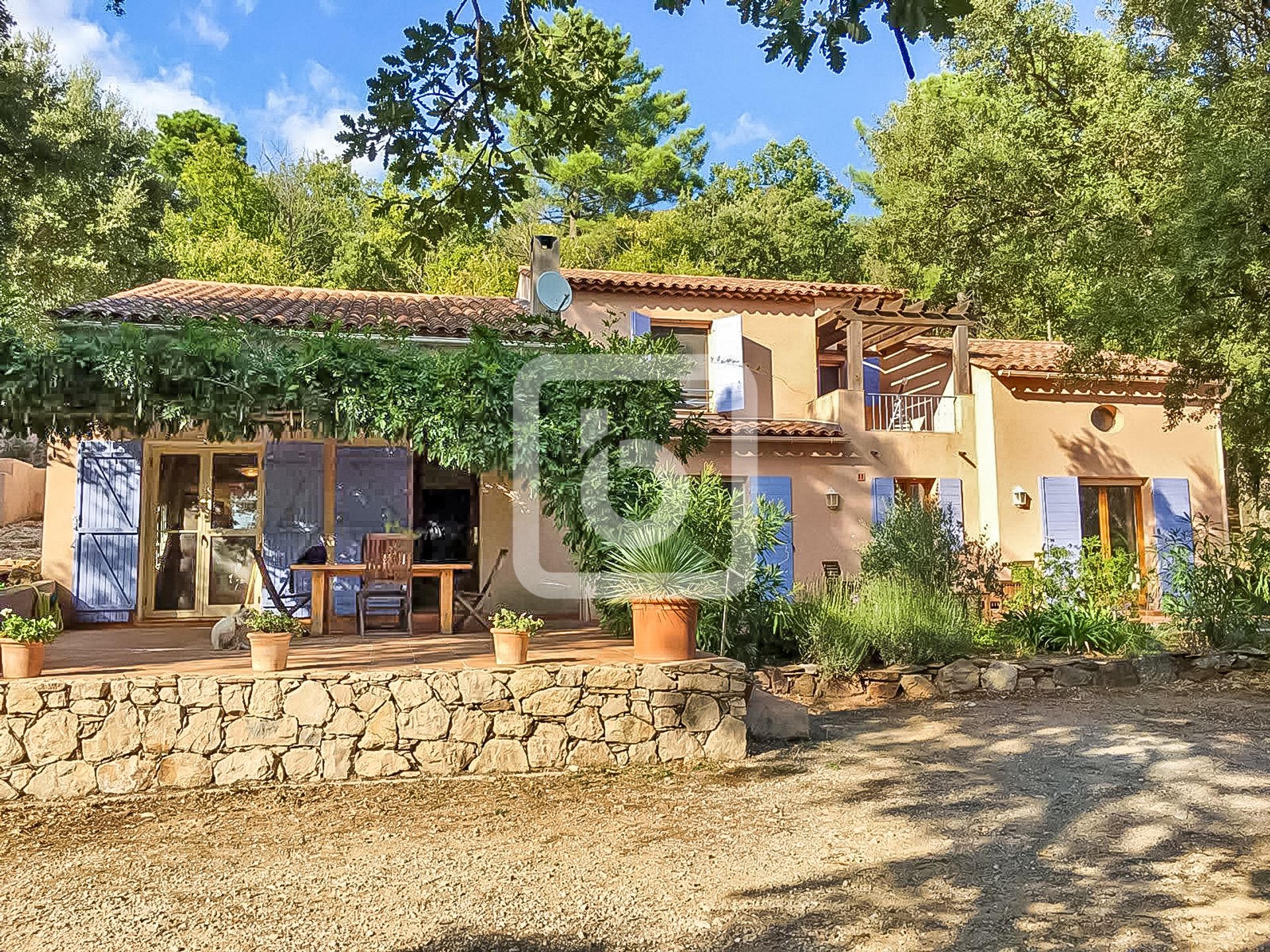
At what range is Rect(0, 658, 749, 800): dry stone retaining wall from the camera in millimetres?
5453

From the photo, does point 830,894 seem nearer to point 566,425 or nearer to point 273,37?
point 566,425

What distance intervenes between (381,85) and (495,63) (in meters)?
0.52

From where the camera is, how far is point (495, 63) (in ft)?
13.1

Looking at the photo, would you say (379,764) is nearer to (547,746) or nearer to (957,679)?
(547,746)

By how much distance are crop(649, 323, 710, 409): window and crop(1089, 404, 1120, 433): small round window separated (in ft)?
19.4

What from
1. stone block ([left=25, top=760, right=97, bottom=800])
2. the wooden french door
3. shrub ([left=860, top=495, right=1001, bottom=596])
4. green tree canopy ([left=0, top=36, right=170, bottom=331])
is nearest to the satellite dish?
the wooden french door

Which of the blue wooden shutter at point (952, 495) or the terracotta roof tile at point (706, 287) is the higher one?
the terracotta roof tile at point (706, 287)

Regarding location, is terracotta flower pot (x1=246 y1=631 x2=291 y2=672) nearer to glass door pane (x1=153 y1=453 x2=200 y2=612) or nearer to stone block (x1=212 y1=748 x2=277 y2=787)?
stone block (x1=212 y1=748 x2=277 y2=787)

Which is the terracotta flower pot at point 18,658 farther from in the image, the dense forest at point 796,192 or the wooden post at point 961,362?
the wooden post at point 961,362

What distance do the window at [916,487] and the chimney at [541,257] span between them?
6.06 metres

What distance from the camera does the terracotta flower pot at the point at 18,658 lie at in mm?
5539

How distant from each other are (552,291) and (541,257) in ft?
3.78

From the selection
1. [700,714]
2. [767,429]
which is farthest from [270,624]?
[767,429]

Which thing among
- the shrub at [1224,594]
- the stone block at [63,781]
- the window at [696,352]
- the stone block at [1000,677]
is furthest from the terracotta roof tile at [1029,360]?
the stone block at [63,781]
